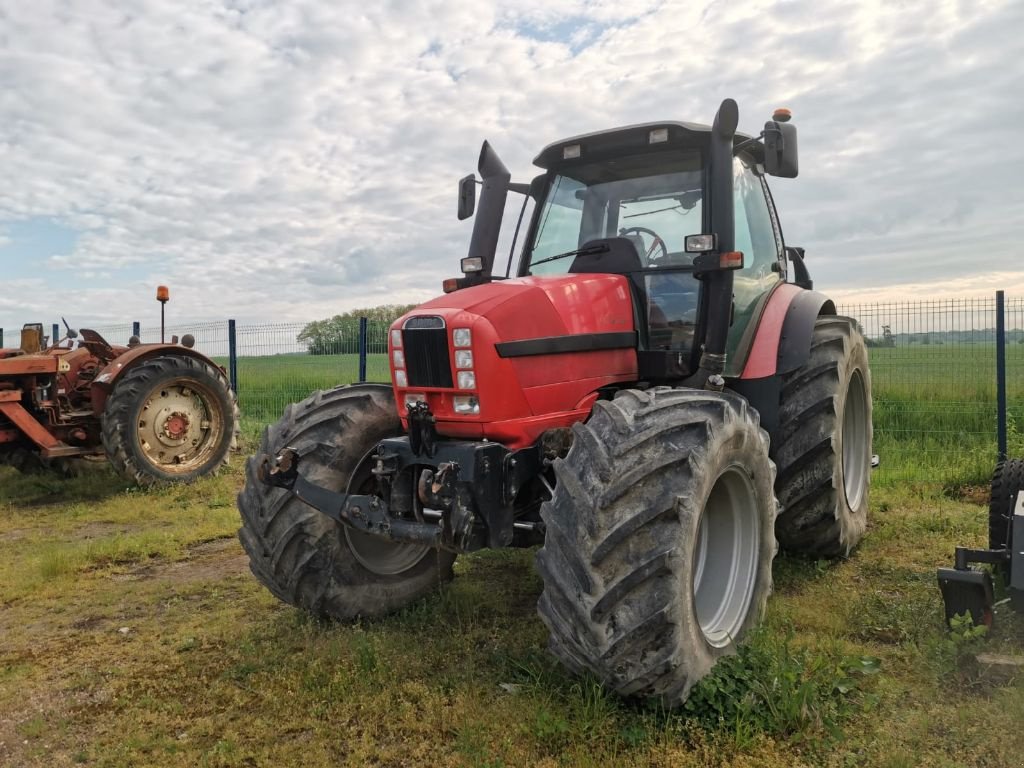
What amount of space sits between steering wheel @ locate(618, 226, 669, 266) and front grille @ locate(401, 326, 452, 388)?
53.7 inches

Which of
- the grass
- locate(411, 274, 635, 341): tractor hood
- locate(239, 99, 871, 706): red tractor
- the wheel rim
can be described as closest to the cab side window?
locate(239, 99, 871, 706): red tractor

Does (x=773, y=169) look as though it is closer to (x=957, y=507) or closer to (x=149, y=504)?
(x=957, y=507)

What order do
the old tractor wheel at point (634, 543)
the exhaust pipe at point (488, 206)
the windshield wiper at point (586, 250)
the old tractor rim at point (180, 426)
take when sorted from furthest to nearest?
the old tractor rim at point (180, 426) → the exhaust pipe at point (488, 206) → the windshield wiper at point (586, 250) → the old tractor wheel at point (634, 543)

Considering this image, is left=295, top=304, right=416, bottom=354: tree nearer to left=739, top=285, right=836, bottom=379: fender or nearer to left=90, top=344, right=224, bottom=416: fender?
left=90, top=344, right=224, bottom=416: fender

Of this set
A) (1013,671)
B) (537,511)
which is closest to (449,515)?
(537,511)

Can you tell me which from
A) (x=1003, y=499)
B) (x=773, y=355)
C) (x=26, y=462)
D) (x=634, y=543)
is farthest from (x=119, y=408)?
(x=1003, y=499)

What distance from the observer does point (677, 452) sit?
300 centimetres

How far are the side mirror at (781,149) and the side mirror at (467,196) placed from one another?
1.67m

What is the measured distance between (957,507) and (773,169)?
3.75 m

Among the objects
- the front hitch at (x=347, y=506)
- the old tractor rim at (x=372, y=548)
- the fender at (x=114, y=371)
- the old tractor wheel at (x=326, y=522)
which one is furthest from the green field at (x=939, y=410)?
the fender at (x=114, y=371)

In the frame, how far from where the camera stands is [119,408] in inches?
316

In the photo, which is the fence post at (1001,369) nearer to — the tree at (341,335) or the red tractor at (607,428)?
the red tractor at (607,428)

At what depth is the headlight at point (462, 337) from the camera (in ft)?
11.2

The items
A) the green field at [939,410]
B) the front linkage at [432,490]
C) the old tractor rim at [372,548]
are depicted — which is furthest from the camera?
the green field at [939,410]
